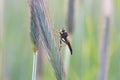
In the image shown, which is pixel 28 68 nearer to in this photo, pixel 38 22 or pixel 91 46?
pixel 91 46

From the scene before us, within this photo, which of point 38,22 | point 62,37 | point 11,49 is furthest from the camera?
point 11,49

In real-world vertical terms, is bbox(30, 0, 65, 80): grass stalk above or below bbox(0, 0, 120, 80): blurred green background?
above

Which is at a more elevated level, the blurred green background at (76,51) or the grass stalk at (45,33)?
the grass stalk at (45,33)

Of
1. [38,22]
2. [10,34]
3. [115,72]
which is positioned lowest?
[115,72]

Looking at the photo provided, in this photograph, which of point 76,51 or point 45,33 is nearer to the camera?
point 45,33

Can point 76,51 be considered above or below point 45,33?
below

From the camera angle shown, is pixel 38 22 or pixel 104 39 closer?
pixel 38 22

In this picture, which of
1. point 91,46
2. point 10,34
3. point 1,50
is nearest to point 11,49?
point 10,34

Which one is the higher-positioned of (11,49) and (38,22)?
(38,22)

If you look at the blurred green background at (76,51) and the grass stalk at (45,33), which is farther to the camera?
the blurred green background at (76,51)

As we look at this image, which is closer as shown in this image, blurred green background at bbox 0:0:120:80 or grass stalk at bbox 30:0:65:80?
grass stalk at bbox 30:0:65:80

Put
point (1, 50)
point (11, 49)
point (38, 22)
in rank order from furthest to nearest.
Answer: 1. point (11, 49)
2. point (1, 50)
3. point (38, 22)
